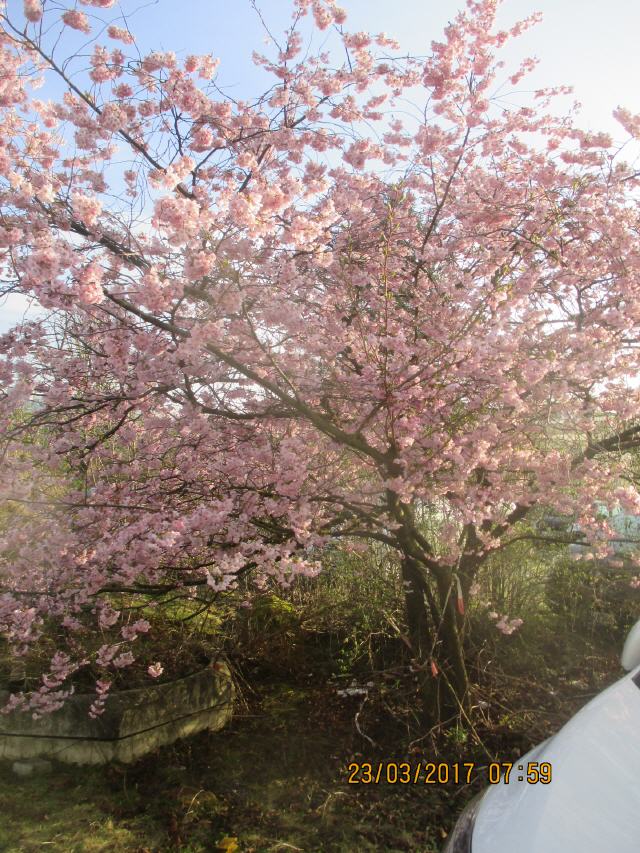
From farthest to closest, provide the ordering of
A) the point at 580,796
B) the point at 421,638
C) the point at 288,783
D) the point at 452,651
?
the point at 421,638
the point at 452,651
the point at 288,783
the point at 580,796

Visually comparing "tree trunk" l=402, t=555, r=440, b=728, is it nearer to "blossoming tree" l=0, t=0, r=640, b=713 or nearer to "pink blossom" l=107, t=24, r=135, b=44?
"blossoming tree" l=0, t=0, r=640, b=713

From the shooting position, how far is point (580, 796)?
160cm

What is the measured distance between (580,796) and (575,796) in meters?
0.01

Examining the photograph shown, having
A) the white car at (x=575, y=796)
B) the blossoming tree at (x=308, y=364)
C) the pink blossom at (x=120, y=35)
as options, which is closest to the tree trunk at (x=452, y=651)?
the blossoming tree at (x=308, y=364)

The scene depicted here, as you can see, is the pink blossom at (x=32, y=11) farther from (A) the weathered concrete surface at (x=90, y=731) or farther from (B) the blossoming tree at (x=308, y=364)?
(A) the weathered concrete surface at (x=90, y=731)

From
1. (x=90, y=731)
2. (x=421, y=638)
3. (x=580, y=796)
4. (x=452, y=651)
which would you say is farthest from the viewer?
(x=421, y=638)

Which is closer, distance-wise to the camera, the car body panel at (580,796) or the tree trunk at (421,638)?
the car body panel at (580,796)

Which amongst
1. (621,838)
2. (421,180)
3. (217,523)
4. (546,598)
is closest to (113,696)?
(217,523)

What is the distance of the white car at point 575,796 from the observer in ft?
4.87

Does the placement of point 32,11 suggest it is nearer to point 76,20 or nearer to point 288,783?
point 76,20

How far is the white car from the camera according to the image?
58.4 inches
